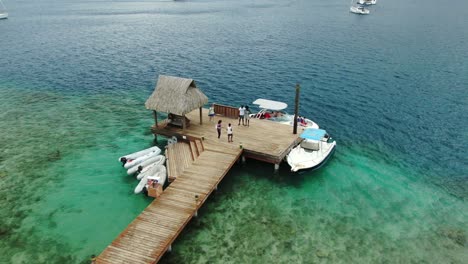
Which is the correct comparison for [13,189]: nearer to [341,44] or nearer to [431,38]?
[341,44]

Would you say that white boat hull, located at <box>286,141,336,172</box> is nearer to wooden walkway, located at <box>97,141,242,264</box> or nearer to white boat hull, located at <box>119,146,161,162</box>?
wooden walkway, located at <box>97,141,242,264</box>

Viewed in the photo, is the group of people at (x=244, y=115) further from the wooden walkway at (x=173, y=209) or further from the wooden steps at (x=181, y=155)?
the wooden steps at (x=181, y=155)

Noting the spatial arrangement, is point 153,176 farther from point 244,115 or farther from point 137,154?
point 244,115

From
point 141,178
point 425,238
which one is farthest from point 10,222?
point 425,238

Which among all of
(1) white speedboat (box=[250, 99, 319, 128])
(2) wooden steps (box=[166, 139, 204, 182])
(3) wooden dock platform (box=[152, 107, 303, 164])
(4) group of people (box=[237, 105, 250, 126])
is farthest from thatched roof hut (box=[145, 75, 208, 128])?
(1) white speedboat (box=[250, 99, 319, 128])

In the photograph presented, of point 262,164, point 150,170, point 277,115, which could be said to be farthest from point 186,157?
point 277,115

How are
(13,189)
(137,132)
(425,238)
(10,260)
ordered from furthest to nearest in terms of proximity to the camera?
(137,132), (13,189), (425,238), (10,260)
